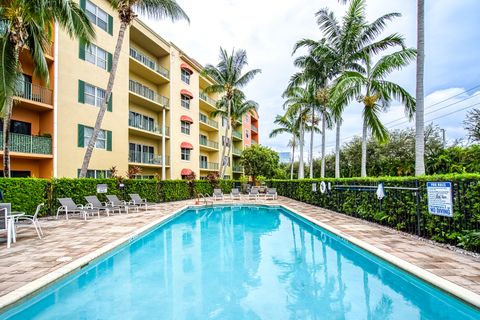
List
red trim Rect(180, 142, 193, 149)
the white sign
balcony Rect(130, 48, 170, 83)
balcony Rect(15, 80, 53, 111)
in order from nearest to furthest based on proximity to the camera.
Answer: the white sign < balcony Rect(15, 80, 53, 111) < balcony Rect(130, 48, 170, 83) < red trim Rect(180, 142, 193, 149)

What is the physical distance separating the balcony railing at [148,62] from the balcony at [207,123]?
8219 mm

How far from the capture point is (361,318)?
4047 mm

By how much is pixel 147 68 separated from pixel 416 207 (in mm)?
22150

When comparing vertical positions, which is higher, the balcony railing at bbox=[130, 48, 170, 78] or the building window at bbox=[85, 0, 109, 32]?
the building window at bbox=[85, 0, 109, 32]

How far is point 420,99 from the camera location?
8773 mm

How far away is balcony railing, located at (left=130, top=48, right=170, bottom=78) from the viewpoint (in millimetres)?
22650

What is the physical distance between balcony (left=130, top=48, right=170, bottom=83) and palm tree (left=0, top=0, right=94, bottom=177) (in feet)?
31.2

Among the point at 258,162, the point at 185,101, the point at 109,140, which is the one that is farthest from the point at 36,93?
the point at 258,162

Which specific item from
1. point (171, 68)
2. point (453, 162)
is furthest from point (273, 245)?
point (171, 68)

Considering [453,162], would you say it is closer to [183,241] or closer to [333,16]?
[333,16]

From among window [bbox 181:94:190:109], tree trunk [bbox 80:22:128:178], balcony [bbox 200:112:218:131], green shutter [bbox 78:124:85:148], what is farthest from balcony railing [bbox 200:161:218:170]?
tree trunk [bbox 80:22:128:178]

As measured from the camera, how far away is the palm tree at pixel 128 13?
14.2 metres

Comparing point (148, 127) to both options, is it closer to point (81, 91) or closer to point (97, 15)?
point (81, 91)

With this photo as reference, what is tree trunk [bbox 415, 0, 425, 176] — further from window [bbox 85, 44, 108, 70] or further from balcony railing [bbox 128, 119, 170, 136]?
balcony railing [bbox 128, 119, 170, 136]
